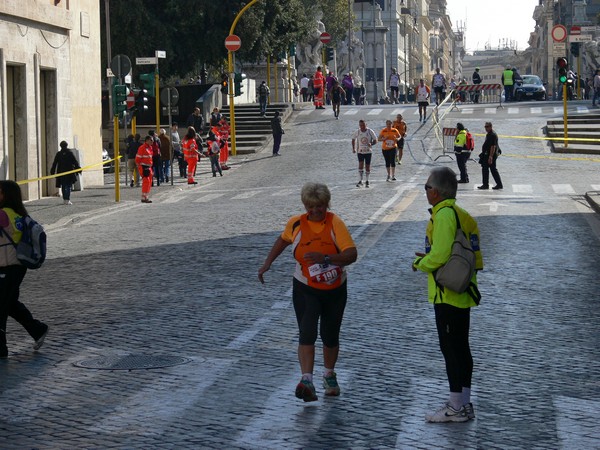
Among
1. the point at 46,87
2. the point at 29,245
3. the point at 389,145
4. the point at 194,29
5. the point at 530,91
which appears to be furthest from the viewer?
the point at 530,91

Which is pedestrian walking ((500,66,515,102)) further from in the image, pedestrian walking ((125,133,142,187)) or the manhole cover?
the manhole cover

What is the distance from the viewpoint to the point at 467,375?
8430mm

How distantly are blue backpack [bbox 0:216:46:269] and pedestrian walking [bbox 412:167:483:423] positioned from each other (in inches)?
163

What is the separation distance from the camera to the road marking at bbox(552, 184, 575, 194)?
30261mm

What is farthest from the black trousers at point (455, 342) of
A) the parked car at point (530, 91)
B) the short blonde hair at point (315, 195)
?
the parked car at point (530, 91)

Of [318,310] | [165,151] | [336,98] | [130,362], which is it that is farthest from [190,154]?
[318,310]

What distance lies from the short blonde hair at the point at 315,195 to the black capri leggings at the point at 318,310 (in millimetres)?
566

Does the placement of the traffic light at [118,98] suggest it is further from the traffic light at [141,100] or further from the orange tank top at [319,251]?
the orange tank top at [319,251]

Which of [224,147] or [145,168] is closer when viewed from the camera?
[145,168]

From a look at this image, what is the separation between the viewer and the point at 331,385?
9.05 m

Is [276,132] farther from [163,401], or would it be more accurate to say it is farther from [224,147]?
[163,401]

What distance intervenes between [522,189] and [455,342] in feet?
76.4

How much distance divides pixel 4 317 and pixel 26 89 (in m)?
22.2

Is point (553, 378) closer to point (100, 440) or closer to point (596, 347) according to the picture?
point (596, 347)
